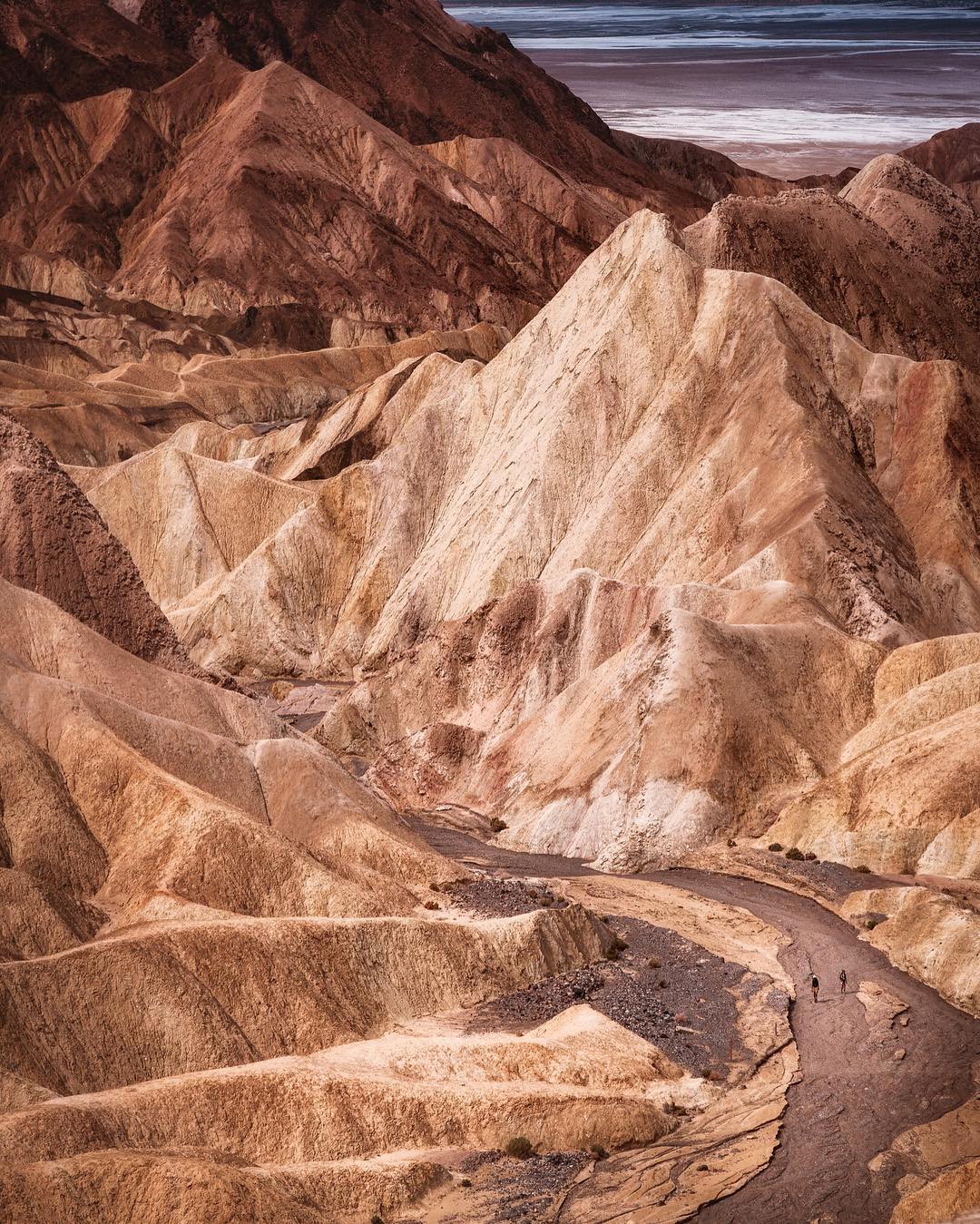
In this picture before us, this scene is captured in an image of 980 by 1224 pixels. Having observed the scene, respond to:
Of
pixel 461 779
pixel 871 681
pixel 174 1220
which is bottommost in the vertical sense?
pixel 461 779

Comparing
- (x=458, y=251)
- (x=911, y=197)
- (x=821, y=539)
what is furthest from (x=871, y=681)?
(x=458, y=251)

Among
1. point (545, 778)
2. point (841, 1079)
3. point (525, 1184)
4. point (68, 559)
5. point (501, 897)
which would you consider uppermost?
point (68, 559)

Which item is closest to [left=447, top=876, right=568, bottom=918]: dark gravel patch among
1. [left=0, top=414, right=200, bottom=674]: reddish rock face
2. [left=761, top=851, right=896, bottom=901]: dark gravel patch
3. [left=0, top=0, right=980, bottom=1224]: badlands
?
[left=0, top=0, right=980, bottom=1224]: badlands

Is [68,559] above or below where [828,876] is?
above

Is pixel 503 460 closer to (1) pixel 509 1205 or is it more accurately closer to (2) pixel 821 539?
(2) pixel 821 539

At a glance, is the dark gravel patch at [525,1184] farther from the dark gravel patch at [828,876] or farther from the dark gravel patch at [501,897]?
the dark gravel patch at [828,876]

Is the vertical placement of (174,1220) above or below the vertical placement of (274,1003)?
above

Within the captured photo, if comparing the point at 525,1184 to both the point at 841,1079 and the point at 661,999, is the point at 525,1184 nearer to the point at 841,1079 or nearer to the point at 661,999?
the point at 841,1079

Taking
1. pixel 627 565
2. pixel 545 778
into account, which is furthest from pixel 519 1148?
pixel 627 565
